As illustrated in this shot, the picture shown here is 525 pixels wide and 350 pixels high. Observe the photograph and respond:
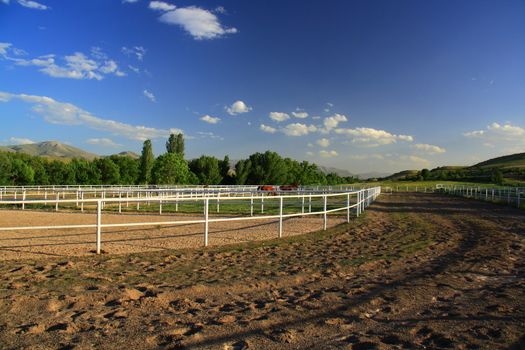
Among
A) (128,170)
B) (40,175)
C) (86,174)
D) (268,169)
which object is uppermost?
(268,169)

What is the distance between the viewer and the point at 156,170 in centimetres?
6756

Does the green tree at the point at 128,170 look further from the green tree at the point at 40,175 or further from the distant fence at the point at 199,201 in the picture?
the distant fence at the point at 199,201

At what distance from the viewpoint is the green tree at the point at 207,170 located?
8569 cm

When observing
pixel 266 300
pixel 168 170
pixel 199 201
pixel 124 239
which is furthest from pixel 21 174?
pixel 266 300

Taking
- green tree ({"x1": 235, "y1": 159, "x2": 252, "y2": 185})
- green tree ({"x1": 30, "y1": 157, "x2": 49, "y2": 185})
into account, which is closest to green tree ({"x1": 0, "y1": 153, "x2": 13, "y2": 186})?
green tree ({"x1": 30, "y1": 157, "x2": 49, "y2": 185})

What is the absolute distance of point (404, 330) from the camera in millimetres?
3863

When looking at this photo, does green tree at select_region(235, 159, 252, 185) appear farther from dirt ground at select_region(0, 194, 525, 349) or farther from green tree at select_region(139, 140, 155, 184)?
dirt ground at select_region(0, 194, 525, 349)

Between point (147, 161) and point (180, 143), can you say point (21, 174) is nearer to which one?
point (147, 161)

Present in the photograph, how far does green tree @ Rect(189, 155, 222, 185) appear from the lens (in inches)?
3374

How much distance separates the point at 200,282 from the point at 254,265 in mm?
1566

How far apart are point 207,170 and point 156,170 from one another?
66.0ft

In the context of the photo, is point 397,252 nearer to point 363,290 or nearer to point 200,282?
point 363,290

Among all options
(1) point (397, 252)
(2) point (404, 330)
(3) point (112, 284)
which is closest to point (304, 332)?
(2) point (404, 330)

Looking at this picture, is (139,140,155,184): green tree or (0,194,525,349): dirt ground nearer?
(0,194,525,349): dirt ground
